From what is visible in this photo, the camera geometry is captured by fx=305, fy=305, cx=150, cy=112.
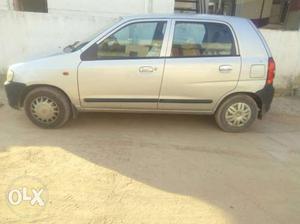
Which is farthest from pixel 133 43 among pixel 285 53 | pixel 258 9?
pixel 258 9

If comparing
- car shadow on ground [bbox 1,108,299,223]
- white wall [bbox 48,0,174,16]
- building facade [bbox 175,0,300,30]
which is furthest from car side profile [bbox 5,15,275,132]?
building facade [bbox 175,0,300,30]

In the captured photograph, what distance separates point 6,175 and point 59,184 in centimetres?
61

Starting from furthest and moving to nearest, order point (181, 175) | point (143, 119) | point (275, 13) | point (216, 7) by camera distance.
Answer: point (216, 7), point (275, 13), point (143, 119), point (181, 175)

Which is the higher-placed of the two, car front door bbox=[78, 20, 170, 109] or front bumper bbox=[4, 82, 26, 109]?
car front door bbox=[78, 20, 170, 109]

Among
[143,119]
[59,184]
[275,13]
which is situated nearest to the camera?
[59,184]

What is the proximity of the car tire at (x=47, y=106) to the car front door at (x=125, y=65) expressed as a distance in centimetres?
29

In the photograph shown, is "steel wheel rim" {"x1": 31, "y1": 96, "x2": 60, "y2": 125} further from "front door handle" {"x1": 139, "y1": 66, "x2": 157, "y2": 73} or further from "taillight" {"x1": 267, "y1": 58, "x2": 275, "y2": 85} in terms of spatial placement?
"taillight" {"x1": 267, "y1": 58, "x2": 275, "y2": 85}

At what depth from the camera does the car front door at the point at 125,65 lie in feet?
14.3

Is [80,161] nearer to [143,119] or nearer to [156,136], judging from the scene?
[156,136]

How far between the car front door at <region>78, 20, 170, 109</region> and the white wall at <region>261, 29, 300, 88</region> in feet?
13.2

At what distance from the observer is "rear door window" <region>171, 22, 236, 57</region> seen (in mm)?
4477

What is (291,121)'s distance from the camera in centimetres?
570

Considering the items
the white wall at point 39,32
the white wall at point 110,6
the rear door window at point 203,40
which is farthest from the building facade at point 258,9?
Answer: the rear door window at point 203,40

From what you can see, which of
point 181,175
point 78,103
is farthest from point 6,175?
point 181,175
